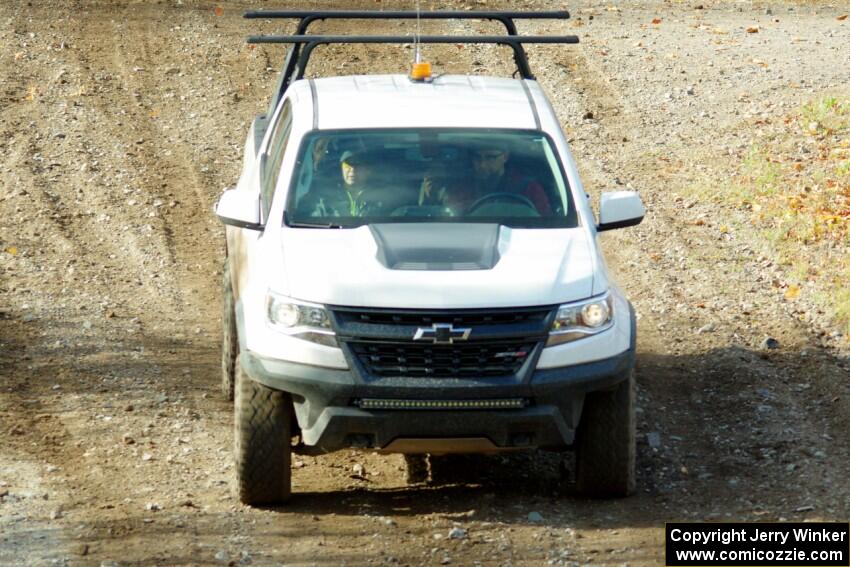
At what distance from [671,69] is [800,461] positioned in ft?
31.1

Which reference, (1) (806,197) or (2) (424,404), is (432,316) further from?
(1) (806,197)

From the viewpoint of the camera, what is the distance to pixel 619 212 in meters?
7.42

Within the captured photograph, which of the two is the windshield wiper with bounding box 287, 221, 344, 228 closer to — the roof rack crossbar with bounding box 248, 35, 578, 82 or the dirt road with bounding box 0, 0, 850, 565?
the dirt road with bounding box 0, 0, 850, 565

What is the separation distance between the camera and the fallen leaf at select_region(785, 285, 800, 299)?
10594mm

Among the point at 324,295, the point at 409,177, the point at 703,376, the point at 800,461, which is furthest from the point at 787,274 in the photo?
the point at 324,295

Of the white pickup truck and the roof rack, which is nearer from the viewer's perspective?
the white pickup truck

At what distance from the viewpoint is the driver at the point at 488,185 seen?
7441 mm

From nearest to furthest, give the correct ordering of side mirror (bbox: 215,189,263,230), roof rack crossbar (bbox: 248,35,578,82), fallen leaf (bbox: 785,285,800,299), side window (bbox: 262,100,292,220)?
side mirror (bbox: 215,189,263,230) < side window (bbox: 262,100,292,220) < roof rack crossbar (bbox: 248,35,578,82) < fallen leaf (bbox: 785,285,800,299)

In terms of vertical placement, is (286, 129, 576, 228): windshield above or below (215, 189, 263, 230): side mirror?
above

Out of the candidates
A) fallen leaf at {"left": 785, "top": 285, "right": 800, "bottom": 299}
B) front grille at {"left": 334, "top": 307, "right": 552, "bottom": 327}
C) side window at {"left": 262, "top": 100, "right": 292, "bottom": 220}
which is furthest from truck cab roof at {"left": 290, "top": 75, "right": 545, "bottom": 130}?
fallen leaf at {"left": 785, "top": 285, "right": 800, "bottom": 299}

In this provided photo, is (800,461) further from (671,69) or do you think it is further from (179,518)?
(671,69)

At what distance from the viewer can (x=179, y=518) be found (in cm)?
691

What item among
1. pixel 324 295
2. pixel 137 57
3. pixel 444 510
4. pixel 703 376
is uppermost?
pixel 324 295

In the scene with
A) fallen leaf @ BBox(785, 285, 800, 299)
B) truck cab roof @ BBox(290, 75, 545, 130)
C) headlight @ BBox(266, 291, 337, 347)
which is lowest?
fallen leaf @ BBox(785, 285, 800, 299)
